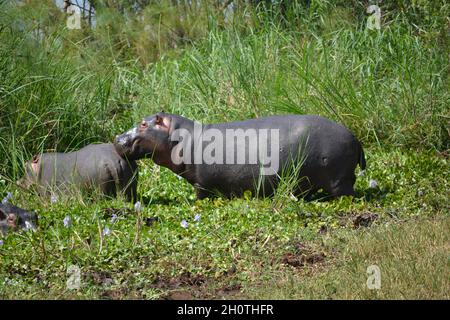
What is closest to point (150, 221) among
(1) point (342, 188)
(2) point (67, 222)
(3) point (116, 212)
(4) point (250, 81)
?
(3) point (116, 212)

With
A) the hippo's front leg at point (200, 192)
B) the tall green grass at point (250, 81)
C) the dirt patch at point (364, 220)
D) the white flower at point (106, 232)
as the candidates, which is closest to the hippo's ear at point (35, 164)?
the tall green grass at point (250, 81)

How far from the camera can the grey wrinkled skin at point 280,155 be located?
23.0 ft

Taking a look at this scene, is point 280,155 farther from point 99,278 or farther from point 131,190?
point 99,278

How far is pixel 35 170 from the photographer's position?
7410 mm

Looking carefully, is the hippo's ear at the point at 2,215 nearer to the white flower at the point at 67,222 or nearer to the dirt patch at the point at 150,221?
the white flower at the point at 67,222

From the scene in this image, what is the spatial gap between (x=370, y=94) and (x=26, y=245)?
14.5 feet

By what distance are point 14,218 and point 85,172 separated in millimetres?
1080

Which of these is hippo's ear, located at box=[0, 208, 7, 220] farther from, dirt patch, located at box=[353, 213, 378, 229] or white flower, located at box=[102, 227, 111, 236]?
dirt patch, located at box=[353, 213, 378, 229]

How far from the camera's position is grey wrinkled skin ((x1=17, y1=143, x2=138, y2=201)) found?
286 inches

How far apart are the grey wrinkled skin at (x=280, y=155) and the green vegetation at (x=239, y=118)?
156 millimetres

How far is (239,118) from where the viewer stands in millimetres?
9180

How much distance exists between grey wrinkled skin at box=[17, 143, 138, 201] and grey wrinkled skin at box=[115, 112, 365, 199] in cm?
14
